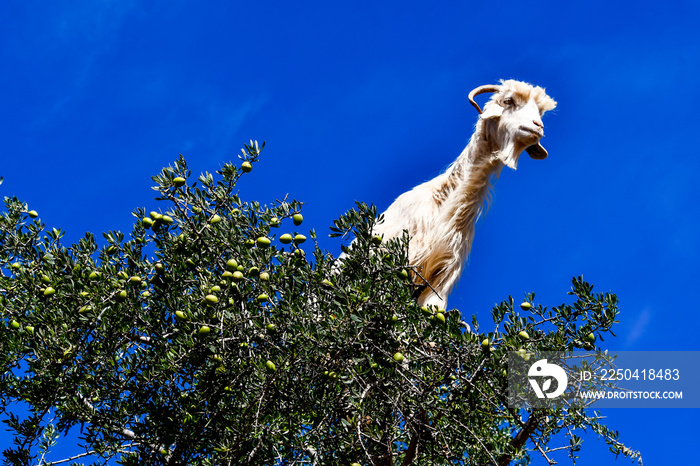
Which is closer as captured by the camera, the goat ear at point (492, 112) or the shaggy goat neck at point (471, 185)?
the shaggy goat neck at point (471, 185)

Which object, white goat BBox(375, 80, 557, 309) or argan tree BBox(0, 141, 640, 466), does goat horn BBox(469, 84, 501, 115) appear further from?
argan tree BBox(0, 141, 640, 466)

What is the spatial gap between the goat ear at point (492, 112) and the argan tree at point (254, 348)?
3837 mm

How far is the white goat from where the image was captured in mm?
8195

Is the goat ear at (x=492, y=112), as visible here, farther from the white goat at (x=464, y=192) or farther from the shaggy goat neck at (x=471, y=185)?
the shaggy goat neck at (x=471, y=185)

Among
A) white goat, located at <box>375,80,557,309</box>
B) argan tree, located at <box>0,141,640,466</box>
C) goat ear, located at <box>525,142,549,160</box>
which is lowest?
argan tree, located at <box>0,141,640,466</box>

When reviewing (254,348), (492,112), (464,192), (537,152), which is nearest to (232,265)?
(254,348)

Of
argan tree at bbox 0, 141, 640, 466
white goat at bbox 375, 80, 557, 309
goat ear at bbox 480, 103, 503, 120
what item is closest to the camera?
argan tree at bbox 0, 141, 640, 466

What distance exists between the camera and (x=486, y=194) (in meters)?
8.44

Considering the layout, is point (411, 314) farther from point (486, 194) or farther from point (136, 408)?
point (486, 194)

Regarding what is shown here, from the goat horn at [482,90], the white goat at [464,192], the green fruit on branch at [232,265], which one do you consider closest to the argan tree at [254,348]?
the green fruit on branch at [232,265]

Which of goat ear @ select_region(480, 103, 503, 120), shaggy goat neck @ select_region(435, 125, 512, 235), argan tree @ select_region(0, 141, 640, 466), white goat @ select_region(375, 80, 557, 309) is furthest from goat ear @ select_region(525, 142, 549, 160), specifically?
argan tree @ select_region(0, 141, 640, 466)

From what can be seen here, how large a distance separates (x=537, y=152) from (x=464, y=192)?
3.40ft

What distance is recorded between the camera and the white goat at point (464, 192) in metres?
8.20

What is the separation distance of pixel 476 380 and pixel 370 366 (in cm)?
83
